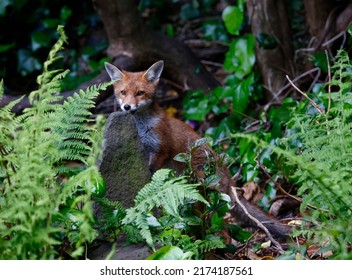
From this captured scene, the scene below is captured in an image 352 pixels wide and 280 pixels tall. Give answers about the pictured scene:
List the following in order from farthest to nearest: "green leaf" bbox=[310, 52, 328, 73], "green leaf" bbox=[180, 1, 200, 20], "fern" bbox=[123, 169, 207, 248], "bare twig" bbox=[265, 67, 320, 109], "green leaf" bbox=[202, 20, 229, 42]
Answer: "green leaf" bbox=[180, 1, 200, 20]
"green leaf" bbox=[202, 20, 229, 42]
"bare twig" bbox=[265, 67, 320, 109]
"green leaf" bbox=[310, 52, 328, 73]
"fern" bbox=[123, 169, 207, 248]

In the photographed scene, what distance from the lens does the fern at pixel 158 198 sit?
452 cm

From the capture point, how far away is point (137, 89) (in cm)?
848

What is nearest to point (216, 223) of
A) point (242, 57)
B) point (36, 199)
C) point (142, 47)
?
point (36, 199)

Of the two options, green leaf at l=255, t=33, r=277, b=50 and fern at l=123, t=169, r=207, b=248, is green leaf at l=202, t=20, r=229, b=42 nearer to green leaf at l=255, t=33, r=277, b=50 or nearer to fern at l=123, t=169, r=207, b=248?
green leaf at l=255, t=33, r=277, b=50

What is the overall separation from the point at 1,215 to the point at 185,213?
5.60ft

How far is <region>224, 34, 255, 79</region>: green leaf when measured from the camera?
10312 mm

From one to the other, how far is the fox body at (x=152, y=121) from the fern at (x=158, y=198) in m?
2.79

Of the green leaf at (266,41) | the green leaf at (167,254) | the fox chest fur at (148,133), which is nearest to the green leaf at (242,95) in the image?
the green leaf at (266,41)

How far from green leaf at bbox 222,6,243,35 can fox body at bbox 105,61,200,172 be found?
2.23m

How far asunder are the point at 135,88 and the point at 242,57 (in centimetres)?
260

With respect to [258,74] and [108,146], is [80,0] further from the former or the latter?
[108,146]

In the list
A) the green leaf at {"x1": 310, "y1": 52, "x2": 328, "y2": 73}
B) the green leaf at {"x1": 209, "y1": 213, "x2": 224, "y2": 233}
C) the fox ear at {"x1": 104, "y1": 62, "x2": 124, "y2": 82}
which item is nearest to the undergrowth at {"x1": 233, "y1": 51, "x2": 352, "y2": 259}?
the green leaf at {"x1": 209, "y1": 213, "x2": 224, "y2": 233}

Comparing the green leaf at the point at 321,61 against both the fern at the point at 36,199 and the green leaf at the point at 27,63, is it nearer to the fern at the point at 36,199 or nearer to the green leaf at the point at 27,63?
the fern at the point at 36,199

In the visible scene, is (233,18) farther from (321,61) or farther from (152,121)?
(152,121)
